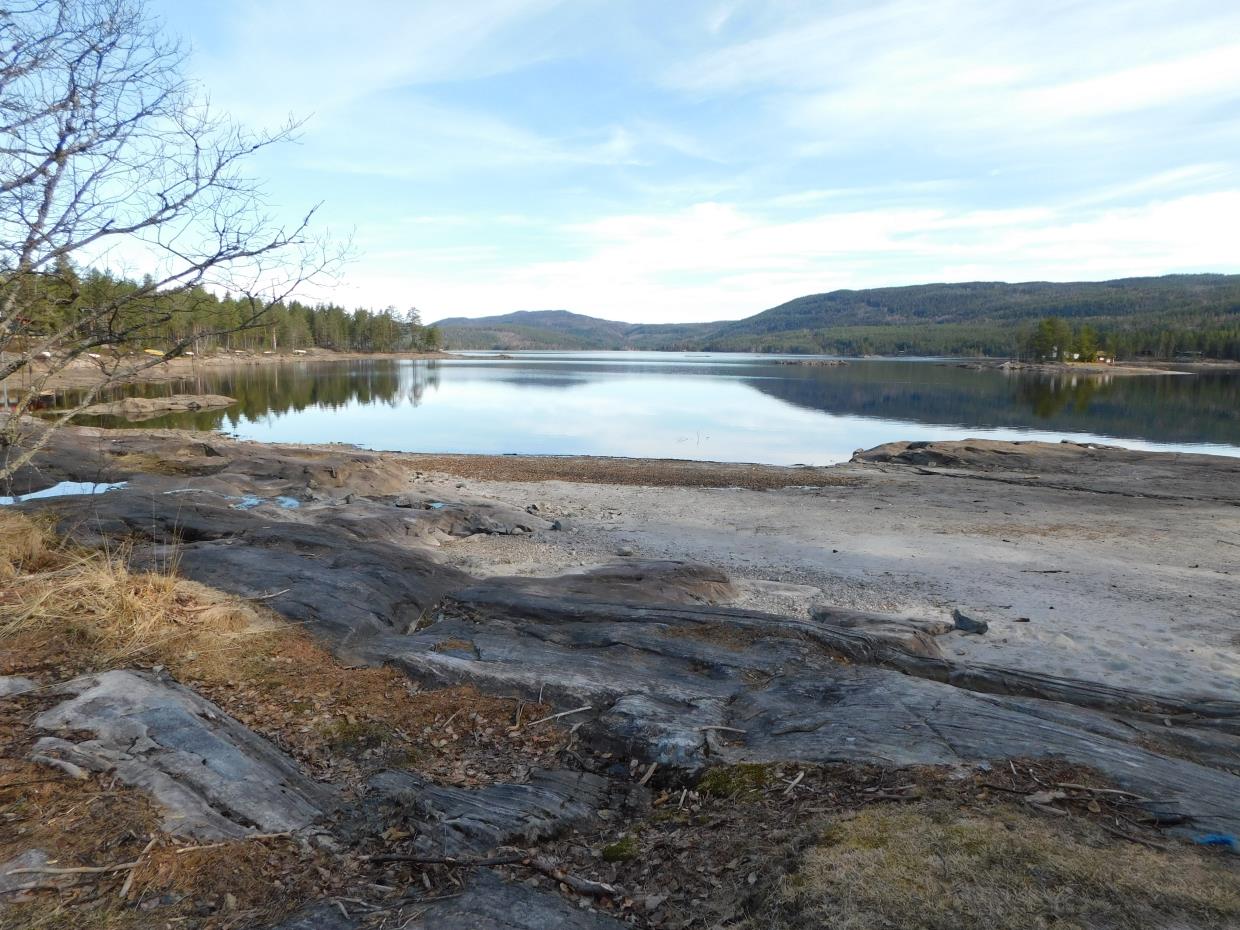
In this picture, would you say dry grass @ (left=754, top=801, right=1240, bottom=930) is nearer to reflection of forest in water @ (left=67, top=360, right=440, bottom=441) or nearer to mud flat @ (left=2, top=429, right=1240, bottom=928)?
mud flat @ (left=2, top=429, right=1240, bottom=928)

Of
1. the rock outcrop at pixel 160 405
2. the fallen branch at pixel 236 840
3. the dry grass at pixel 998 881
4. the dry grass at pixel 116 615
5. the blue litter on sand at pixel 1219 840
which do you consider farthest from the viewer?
the rock outcrop at pixel 160 405

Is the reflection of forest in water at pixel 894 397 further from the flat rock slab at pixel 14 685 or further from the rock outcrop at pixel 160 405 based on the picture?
the flat rock slab at pixel 14 685

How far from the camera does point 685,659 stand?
7707 mm

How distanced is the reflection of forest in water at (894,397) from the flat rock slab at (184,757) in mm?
35768

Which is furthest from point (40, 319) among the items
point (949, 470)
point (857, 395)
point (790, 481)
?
point (857, 395)

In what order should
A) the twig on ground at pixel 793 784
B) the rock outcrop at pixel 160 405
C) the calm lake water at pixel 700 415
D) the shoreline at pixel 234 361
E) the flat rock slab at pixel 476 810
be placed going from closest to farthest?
the flat rock slab at pixel 476 810
the twig on ground at pixel 793 784
the calm lake water at pixel 700 415
the rock outcrop at pixel 160 405
the shoreline at pixel 234 361

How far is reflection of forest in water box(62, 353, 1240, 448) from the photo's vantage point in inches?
1928

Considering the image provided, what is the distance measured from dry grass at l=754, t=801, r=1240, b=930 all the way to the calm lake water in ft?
104

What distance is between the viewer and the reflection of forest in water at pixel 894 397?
48969mm

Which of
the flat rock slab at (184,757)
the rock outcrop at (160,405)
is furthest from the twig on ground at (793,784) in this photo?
the rock outcrop at (160,405)

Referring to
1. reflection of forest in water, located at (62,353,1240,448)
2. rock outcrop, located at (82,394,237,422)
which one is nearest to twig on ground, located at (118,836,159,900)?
reflection of forest in water, located at (62,353,1240,448)

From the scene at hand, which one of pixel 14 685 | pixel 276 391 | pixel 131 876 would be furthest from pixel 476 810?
pixel 276 391

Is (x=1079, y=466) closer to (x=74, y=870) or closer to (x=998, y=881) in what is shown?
(x=998, y=881)

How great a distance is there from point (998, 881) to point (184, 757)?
503 cm
